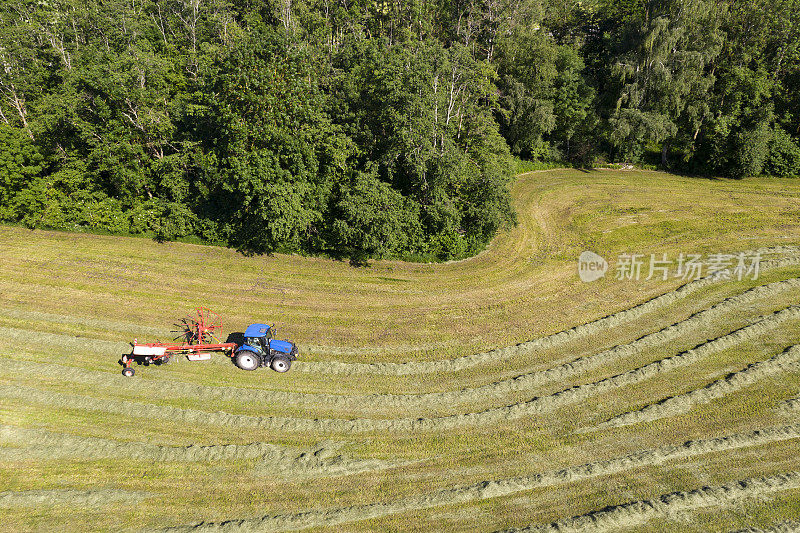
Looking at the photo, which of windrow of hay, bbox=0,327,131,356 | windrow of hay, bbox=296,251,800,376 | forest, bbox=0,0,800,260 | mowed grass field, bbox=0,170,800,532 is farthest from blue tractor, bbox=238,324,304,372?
forest, bbox=0,0,800,260

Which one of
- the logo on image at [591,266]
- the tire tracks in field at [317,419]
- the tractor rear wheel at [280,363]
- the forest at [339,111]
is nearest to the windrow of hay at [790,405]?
the tire tracks in field at [317,419]

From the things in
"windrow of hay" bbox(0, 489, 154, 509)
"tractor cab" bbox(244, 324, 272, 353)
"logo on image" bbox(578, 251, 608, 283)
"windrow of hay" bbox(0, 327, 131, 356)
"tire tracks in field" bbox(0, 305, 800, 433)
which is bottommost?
"windrow of hay" bbox(0, 489, 154, 509)

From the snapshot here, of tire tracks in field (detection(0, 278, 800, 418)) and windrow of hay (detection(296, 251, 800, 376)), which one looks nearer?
tire tracks in field (detection(0, 278, 800, 418))

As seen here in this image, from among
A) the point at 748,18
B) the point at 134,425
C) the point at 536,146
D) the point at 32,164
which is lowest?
the point at 134,425

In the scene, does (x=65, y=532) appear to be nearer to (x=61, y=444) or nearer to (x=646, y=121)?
(x=61, y=444)

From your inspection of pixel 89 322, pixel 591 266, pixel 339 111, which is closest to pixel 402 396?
pixel 89 322

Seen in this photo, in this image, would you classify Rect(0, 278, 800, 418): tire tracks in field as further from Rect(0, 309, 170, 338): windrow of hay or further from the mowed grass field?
Rect(0, 309, 170, 338): windrow of hay

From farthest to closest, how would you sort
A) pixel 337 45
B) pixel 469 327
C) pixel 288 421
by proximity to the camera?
1. pixel 337 45
2. pixel 469 327
3. pixel 288 421

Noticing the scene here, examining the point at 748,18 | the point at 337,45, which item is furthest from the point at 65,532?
the point at 748,18
